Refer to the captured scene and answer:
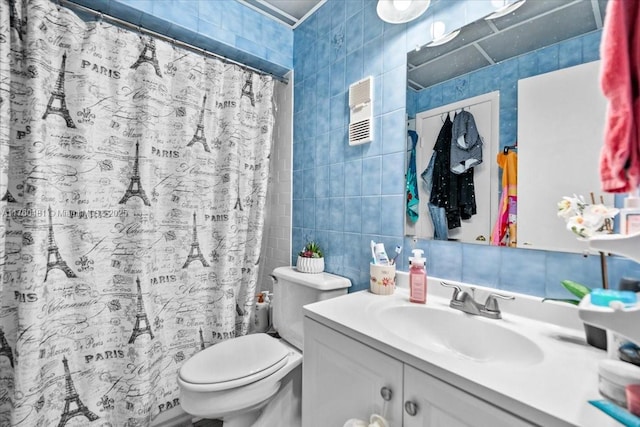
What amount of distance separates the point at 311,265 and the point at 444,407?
95cm

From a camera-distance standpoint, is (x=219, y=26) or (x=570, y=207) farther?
(x=219, y=26)

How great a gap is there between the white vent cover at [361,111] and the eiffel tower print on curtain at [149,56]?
100 centimetres

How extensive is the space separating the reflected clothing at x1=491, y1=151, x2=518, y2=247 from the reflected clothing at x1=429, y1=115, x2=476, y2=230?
0.31 ft

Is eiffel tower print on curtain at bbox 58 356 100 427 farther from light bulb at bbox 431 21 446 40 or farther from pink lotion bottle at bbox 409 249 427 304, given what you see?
light bulb at bbox 431 21 446 40

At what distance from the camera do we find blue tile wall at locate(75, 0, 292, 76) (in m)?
1.36

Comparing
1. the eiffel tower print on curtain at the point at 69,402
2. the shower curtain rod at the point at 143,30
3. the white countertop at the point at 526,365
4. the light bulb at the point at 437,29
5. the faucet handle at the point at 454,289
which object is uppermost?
the shower curtain rod at the point at 143,30

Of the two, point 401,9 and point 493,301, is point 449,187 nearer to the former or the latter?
point 493,301

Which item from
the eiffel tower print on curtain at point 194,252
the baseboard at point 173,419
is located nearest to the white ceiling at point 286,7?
the eiffel tower print on curtain at point 194,252

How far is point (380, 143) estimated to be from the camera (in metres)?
1.29

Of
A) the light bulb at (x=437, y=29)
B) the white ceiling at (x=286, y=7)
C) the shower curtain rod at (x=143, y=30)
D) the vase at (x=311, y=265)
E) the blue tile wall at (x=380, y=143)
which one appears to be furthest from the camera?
the white ceiling at (x=286, y=7)

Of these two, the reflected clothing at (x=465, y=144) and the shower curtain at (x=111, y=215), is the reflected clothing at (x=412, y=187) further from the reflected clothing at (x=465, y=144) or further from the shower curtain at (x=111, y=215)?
the shower curtain at (x=111, y=215)

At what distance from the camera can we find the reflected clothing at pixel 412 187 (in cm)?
116

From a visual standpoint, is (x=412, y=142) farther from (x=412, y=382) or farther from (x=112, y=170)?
(x=112, y=170)

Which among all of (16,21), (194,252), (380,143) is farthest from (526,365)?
(16,21)
